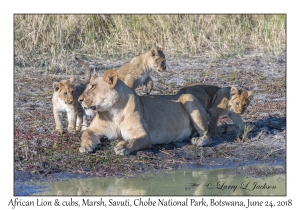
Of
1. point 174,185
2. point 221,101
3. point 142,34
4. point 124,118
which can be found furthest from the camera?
point 142,34

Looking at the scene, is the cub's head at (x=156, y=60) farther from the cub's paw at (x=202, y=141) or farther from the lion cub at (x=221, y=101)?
the cub's paw at (x=202, y=141)

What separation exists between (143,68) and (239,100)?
232 centimetres

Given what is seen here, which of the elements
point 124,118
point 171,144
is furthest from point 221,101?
point 124,118

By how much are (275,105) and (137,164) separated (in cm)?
340

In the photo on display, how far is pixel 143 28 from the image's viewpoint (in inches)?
542

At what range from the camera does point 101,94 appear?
8.45 metres

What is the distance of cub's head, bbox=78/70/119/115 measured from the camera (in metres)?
8.41

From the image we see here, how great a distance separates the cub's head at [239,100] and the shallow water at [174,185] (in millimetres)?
1369

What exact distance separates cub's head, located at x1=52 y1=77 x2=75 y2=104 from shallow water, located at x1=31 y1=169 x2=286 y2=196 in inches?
66.1

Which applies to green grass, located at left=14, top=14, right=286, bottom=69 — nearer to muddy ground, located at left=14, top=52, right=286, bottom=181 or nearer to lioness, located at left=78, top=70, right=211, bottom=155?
muddy ground, located at left=14, top=52, right=286, bottom=181

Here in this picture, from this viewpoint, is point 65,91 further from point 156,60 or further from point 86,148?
point 156,60

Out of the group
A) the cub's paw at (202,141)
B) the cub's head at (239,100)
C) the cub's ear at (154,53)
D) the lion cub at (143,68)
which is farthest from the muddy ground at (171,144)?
the cub's ear at (154,53)

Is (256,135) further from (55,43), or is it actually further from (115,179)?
(55,43)

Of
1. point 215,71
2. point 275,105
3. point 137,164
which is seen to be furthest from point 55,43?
point 137,164
